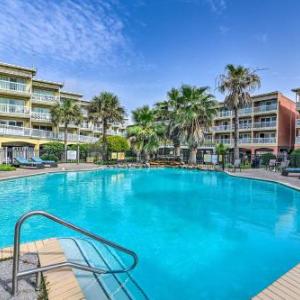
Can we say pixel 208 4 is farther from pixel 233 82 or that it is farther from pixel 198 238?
pixel 233 82

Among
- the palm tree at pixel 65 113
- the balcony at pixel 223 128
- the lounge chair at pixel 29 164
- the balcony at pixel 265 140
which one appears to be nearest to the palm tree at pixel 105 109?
the palm tree at pixel 65 113

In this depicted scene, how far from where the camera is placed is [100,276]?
4.86 m

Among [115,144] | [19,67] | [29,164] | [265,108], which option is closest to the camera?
[29,164]

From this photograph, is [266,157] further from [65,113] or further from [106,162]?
[65,113]

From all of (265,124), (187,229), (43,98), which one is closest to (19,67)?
(43,98)

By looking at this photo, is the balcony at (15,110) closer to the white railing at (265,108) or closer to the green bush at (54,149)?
the green bush at (54,149)

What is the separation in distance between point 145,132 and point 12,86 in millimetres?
18616

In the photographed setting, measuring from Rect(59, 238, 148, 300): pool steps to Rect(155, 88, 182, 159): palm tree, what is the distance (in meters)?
28.0

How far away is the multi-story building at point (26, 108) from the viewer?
105ft

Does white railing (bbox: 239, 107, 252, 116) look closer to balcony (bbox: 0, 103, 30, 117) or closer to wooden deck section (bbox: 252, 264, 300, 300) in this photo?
balcony (bbox: 0, 103, 30, 117)

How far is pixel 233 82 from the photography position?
30.6 meters

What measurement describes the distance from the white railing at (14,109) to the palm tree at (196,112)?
20395 millimetres

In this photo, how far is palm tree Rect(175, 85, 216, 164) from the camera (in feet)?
105

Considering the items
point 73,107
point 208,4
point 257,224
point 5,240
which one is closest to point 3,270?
point 5,240
